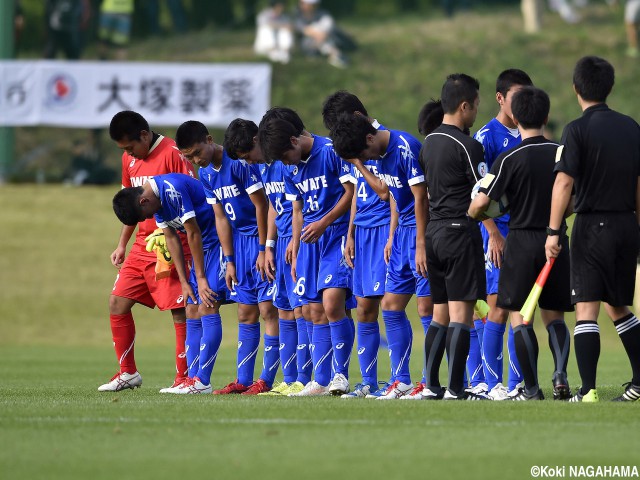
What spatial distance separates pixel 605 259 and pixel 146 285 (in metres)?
4.58

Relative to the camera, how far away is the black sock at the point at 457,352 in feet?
29.1

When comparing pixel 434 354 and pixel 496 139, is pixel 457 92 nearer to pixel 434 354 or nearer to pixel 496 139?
pixel 496 139

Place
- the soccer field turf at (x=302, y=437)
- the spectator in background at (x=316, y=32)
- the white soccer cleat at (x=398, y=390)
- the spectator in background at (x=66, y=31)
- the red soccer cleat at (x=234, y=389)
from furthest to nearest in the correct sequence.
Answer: the spectator in background at (x=316, y=32) < the spectator in background at (x=66, y=31) < the red soccer cleat at (x=234, y=389) < the white soccer cleat at (x=398, y=390) < the soccer field turf at (x=302, y=437)

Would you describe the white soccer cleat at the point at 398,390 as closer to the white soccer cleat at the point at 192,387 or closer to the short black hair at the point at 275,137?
the white soccer cleat at the point at 192,387

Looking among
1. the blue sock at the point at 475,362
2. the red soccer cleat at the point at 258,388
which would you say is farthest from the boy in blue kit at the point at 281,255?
the blue sock at the point at 475,362

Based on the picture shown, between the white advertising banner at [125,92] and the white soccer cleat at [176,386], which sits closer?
the white soccer cleat at [176,386]

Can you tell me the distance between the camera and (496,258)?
31.7 ft

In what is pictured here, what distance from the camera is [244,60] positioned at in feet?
103

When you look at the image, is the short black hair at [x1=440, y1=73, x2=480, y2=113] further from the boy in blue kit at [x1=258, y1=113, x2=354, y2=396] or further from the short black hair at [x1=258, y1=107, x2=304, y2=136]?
the short black hair at [x1=258, y1=107, x2=304, y2=136]

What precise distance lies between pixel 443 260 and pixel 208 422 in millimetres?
2254

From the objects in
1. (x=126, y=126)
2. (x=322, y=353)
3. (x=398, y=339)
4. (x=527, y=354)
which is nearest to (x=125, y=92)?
(x=126, y=126)

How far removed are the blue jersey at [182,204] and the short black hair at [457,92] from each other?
108 inches

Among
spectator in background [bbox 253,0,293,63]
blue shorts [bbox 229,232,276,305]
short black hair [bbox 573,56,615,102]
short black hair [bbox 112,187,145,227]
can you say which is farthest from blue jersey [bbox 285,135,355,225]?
spectator in background [bbox 253,0,293,63]

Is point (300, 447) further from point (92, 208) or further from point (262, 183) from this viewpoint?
point (92, 208)
